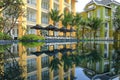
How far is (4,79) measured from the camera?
4852mm

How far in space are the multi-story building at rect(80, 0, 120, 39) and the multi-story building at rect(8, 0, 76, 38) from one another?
7.22m

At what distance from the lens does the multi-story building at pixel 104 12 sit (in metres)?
55.1

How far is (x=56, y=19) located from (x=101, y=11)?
59.9 feet

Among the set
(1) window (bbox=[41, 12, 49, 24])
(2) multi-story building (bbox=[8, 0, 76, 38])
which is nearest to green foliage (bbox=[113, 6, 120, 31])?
(2) multi-story building (bbox=[8, 0, 76, 38])

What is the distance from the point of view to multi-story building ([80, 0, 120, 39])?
55094 millimetres

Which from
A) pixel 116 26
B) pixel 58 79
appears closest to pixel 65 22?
pixel 116 26

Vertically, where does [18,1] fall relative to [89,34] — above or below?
above

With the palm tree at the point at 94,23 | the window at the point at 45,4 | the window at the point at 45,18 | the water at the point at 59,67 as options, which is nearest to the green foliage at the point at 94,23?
the palm tree at the point at 94,23

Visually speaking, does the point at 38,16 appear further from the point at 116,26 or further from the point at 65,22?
the point at 116,26

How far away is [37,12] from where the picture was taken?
131 feet

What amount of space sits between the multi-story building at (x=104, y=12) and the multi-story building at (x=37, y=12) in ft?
23.7

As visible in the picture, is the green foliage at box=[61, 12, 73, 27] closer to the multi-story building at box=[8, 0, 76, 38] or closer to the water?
the multi-story building at box=[8, 0, 76, 38]

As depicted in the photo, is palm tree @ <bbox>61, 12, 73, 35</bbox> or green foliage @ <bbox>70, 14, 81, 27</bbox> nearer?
palm tree @ <bbox>61, 12, 73, 35</bbox>

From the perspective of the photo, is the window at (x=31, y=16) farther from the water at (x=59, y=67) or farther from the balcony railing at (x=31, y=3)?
the water at (x=59, y=67)
